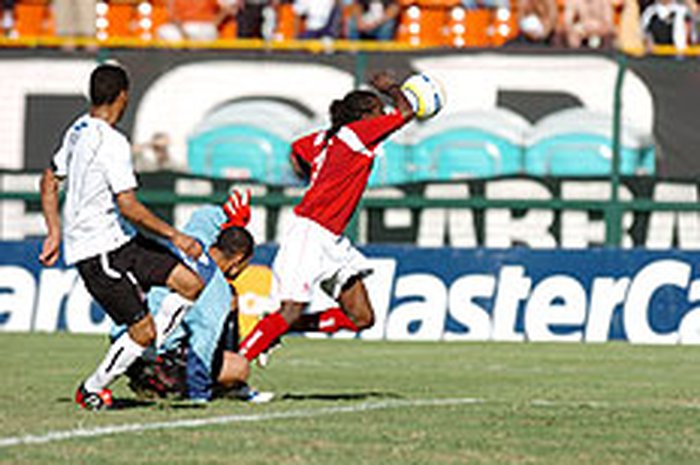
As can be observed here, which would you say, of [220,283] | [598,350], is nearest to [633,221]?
[598,350]

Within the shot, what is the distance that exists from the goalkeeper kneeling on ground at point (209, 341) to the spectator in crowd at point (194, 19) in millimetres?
12023

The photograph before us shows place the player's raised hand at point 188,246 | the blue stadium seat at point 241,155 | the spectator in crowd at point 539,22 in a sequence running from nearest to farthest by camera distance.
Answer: the player's raised hand at point 188,246 < the blue stadium seat at point 241,155 < the spectator in crowd at point 539,22

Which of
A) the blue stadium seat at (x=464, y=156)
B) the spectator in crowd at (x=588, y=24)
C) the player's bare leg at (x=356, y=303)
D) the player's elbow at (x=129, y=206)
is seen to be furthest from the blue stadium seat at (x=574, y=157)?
the player's elbow at (x=129, y=206)

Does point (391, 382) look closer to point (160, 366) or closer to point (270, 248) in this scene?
point (160, 366)

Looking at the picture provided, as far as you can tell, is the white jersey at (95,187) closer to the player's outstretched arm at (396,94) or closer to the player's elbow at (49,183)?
the player's elbow at (49,183)

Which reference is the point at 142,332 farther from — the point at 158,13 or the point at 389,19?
the point at 158,13

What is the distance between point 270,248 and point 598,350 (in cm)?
387

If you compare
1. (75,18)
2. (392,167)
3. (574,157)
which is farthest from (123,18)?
(574,157)

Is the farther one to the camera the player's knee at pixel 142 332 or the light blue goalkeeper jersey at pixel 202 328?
the light blue goalkeeper jersey at pixel 202 328

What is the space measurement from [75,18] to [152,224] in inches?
503

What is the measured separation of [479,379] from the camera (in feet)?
45.2

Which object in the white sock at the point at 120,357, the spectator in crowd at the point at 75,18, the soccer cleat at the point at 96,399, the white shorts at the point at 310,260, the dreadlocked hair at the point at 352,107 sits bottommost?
the soccer cleat at the point at 96,399

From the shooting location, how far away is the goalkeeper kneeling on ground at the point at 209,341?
10953 mm

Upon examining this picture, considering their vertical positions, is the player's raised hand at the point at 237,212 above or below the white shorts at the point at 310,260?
above
